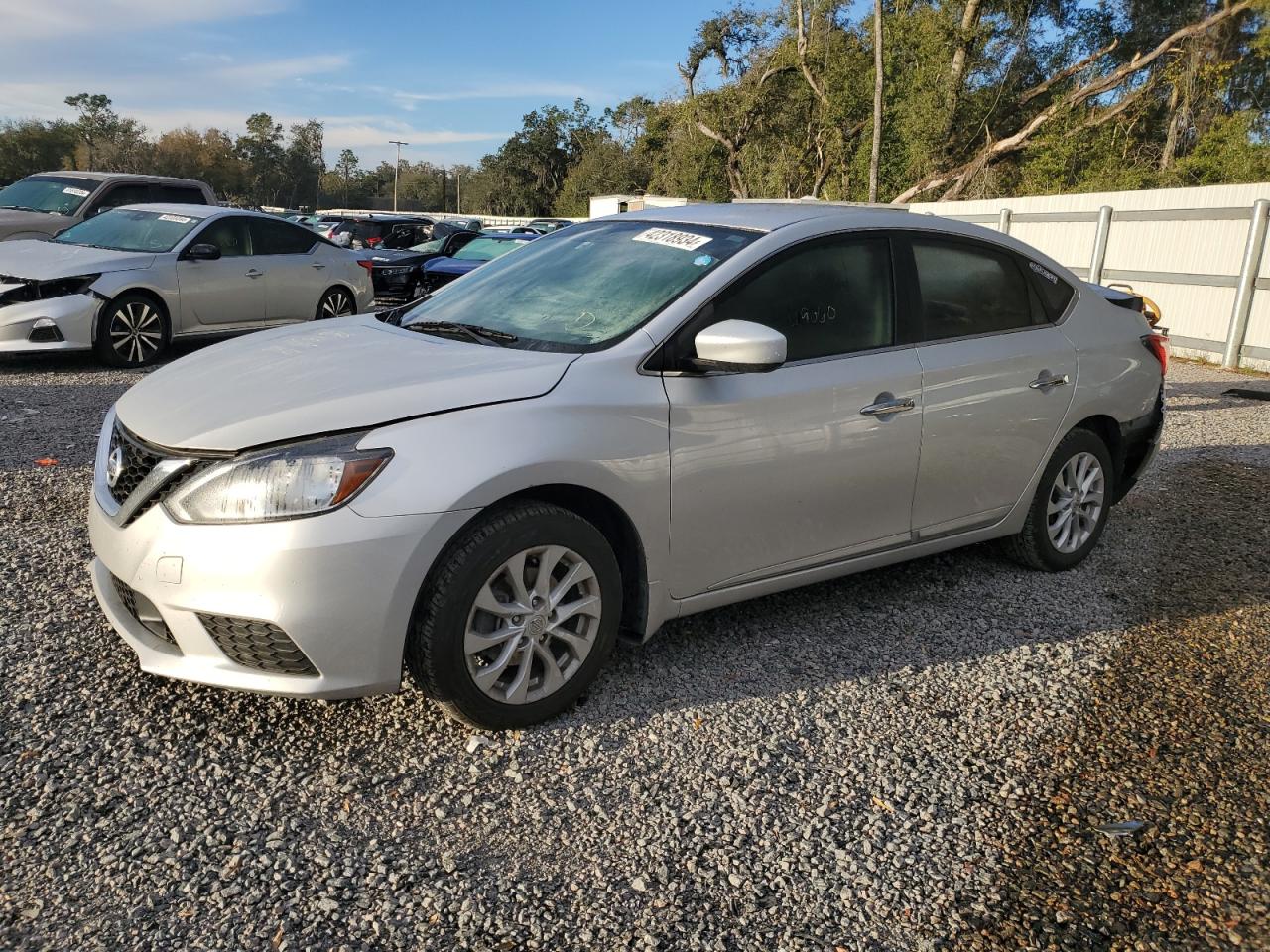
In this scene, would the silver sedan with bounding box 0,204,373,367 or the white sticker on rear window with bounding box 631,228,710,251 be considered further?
the silver sedan with bounding box 0,204,373,367

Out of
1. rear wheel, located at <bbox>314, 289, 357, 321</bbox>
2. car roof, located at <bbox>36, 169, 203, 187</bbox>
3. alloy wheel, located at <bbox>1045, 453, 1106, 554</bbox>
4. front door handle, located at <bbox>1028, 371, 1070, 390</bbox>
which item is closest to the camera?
front door handle, located at <bbox>1028, 371, 1070, 390</bbox>

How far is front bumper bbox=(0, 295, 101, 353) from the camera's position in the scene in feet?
28.6

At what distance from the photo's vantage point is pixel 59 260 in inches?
364

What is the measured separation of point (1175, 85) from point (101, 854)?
4278 cm

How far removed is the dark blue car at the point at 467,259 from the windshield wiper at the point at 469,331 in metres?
12.6

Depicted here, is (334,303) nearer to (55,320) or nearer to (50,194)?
(55,320)

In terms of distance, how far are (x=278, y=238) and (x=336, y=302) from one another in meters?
1.06

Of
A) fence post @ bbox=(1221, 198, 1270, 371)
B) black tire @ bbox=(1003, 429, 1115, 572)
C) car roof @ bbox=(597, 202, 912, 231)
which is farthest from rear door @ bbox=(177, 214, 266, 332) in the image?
fence post @ bbox=(1221, 198, 1270, 371)

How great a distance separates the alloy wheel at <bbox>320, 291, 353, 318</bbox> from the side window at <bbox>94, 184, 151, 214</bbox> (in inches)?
119

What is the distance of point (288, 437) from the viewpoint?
289 centimetres

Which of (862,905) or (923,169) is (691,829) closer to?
(862,905)

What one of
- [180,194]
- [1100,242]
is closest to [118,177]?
[180,194]

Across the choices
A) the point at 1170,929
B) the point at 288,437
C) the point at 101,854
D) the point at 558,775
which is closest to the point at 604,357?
the point at 288,437

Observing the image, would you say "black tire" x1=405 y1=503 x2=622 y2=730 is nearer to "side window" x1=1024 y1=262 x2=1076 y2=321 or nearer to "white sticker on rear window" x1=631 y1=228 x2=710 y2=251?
"white sticker on rear window" x1=631 y1=228 x2=710 y2=251
